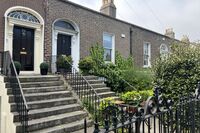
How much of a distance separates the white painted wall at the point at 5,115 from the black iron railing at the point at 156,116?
3906mm

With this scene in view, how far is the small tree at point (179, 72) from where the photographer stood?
217 inches

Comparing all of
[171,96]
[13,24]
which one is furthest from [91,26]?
[171,96]

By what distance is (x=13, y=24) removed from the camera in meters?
9.84

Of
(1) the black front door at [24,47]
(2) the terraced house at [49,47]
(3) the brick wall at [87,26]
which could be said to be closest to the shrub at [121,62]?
(2) the terraced house at [49,47]

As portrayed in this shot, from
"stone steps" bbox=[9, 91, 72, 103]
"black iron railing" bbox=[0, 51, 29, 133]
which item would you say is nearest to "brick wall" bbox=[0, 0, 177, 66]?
"black iron railing" bbox=[0, 51, 29, 133]

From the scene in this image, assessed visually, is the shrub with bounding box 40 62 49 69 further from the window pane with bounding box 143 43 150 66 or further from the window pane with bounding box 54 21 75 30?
the window pane with bounding box 143 43 150 66

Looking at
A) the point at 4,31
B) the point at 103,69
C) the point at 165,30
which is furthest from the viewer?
the point at 165,30

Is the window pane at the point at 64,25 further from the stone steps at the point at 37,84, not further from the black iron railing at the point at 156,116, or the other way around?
the black iron railing at the point at 156,116

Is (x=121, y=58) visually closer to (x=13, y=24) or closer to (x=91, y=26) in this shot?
(x=91, y=26)

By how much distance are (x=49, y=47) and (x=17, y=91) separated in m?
4.92

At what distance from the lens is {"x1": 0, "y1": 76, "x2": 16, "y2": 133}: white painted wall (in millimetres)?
6109

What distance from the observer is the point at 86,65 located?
39.6ft

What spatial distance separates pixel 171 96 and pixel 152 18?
59.5 feet

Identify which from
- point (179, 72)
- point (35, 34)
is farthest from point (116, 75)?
point (179, 72)
